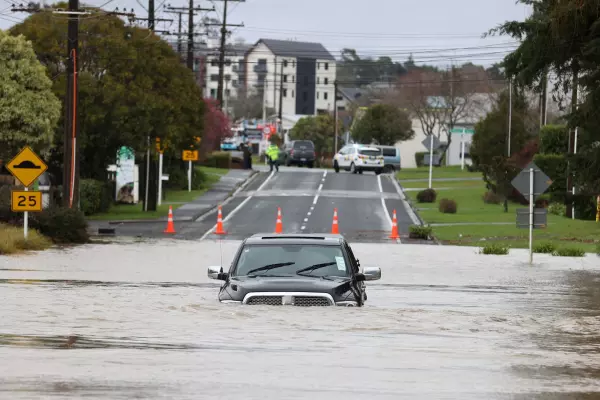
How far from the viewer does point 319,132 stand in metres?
119

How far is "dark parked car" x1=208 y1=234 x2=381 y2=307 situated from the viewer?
15.2m

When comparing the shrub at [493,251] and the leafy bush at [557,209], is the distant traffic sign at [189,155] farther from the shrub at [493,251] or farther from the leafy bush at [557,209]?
the shrub at [493,251]

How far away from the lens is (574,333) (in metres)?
16.2

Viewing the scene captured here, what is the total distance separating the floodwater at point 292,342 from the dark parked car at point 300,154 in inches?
2464

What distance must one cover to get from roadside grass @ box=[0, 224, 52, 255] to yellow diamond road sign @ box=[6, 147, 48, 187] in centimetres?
139

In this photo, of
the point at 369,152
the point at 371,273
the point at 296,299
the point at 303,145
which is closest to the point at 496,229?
the point at 371,273

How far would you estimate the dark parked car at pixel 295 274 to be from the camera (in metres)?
15.2

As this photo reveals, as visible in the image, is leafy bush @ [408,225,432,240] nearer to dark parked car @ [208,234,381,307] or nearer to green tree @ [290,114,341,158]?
dark parked car @ [208,234,381,307]

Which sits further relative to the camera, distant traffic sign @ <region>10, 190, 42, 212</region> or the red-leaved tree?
the red-leaved tree

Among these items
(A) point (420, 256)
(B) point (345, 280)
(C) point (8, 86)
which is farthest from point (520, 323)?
(C) point (8, 86)

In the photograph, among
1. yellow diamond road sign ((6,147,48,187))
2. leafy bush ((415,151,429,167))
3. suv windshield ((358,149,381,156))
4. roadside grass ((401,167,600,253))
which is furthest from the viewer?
leafy bush ((415,151,429,167))

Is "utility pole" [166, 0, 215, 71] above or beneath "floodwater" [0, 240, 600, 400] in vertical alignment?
above

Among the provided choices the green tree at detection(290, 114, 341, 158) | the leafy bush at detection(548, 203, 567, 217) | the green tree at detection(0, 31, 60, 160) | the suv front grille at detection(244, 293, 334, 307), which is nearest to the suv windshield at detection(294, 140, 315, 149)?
the green tree at detection(290, 114, 341, 158)

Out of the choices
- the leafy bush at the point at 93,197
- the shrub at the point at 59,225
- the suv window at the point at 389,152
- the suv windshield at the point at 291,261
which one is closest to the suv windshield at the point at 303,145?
the suv window at the point at 389,152
